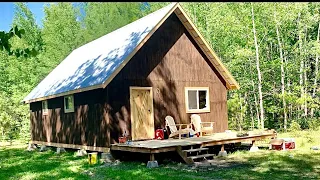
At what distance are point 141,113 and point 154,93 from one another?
0.90m

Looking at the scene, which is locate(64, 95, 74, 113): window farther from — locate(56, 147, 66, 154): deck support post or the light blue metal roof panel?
locate(56, 147, 66, 154): deck support post

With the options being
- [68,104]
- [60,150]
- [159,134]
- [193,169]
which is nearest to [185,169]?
[193,169]

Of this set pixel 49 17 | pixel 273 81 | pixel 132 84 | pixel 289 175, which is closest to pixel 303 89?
pixel 273 81

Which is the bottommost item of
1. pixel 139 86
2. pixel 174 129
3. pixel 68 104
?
pixel 174 129

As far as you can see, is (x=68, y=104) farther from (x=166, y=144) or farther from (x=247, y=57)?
(x=247, y=57)

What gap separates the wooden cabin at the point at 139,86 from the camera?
10961 millimetres

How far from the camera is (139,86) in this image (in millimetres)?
11609

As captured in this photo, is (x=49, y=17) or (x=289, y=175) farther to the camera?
(x=49, y=17)

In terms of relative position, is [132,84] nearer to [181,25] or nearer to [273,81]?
[181,25]

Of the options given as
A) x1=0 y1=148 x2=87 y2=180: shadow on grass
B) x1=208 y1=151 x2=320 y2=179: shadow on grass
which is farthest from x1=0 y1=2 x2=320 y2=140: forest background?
x1=0 y1=148 x2=87 y2=180: shadow on grass

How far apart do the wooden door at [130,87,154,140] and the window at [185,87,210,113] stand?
1768mm

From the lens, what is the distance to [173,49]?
1273cm

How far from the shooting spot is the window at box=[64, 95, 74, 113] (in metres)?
12.9

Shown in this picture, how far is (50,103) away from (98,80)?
5.17 m
